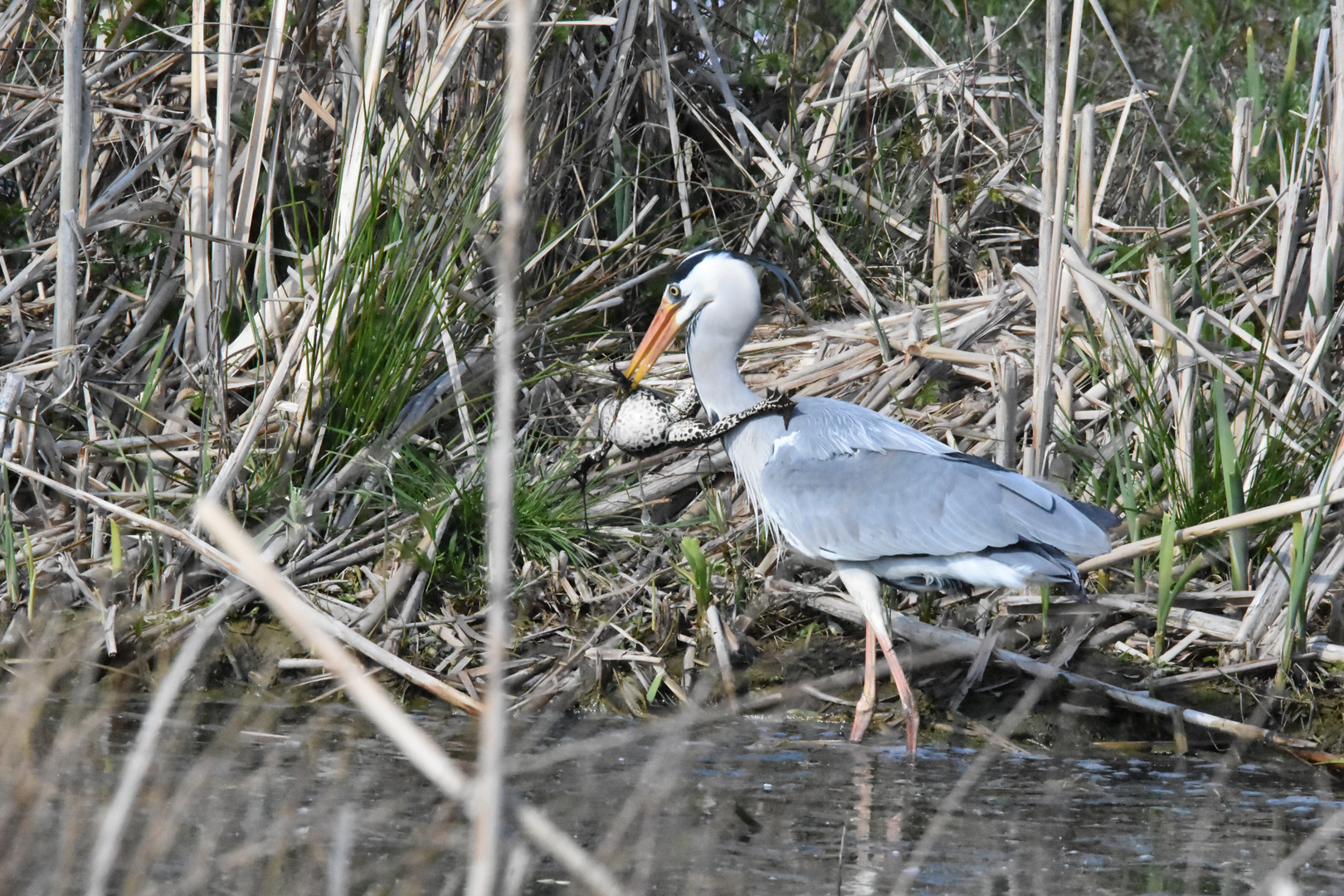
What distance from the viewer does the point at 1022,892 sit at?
107 inches

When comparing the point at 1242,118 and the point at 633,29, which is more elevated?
the point at 633,29

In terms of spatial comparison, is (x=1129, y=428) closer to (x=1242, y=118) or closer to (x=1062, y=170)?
(x=1062, y=170)

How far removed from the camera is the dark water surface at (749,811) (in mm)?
2623

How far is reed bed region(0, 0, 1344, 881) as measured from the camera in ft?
13.8

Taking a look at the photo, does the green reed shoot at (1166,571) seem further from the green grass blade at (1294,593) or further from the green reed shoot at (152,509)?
the green reed shoot at (152,509)

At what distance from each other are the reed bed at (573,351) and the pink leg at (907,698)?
309 mm

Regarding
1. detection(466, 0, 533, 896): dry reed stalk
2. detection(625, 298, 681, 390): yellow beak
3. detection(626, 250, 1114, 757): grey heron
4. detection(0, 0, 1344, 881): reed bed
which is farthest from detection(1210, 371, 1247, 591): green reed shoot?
detection(466, 0, 533, 896): dry reed stalk

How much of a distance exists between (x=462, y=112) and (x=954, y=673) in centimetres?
265

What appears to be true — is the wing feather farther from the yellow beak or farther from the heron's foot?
the yellow beak

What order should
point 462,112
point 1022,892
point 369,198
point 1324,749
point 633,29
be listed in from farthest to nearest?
1. point 633,29
2. point 462,112
3. point 369,198
4. point 1324,749
5. point 1022,892

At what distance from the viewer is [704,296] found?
4637 millimetres

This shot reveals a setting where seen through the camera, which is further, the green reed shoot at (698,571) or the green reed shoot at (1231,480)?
the green reed shoot at (698,571)

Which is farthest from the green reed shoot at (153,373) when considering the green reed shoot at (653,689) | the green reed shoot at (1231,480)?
the green reed shoot at (1231,480)

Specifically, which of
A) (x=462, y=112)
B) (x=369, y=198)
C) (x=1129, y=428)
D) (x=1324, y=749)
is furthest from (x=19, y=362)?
(x=1324, y=749)
